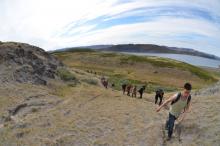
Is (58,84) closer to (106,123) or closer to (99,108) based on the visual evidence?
(99,108)

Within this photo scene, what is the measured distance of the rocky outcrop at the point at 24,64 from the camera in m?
41.1

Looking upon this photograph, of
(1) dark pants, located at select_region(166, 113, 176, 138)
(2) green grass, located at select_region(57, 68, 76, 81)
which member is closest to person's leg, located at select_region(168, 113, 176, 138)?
(1) dark pants, located at select_region(166, 113, 176, 138)

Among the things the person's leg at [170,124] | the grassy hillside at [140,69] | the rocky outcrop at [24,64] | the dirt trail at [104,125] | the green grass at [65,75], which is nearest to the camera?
the person's leg at [170,124]

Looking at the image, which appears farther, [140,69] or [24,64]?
[140,69]

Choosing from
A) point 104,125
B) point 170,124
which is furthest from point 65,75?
point 170,124

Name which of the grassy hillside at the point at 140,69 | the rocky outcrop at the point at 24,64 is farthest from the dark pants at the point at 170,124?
the grassy hillside at the point at 140,69

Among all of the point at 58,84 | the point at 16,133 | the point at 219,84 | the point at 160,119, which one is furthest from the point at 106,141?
the point at 219,84

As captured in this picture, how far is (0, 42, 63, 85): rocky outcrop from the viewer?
41.1m

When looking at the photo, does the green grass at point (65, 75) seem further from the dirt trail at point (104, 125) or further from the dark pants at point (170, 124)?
the dark pants at point (170, 124)

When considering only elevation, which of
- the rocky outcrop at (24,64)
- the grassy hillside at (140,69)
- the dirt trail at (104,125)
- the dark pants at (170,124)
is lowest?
the grassy hillside at (140,69)

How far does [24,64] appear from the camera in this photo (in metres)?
43.9

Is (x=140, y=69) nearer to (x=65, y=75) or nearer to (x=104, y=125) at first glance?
(x=65, y=75)

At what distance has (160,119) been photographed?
29891 millimetres

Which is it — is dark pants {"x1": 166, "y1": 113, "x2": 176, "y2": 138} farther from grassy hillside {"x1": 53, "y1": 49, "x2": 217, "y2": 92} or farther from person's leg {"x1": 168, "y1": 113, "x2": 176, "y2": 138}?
grassy hillside {"x1": 53, "y1": 49, "x2": 217, "y2": 92}
